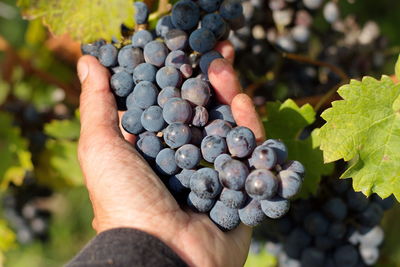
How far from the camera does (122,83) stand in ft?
5.13

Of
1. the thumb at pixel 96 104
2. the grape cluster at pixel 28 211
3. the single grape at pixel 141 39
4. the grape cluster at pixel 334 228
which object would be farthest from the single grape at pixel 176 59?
the grape cluster at pixel 28 211

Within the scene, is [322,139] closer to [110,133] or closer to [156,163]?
[156,163]

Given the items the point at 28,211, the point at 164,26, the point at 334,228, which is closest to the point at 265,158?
the point at 164,26

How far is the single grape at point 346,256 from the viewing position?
191 centimetres

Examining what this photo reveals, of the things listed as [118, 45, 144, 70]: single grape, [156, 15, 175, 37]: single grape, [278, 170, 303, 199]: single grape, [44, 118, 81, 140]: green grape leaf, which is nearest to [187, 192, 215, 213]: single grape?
[278, 170, 303, 199]: single grape

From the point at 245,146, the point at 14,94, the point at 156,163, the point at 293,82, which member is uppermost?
the point at 245,146

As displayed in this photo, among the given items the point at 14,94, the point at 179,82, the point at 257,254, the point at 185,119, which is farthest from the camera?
the point at 14,94

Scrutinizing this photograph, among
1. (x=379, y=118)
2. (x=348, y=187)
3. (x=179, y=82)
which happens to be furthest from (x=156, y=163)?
(x=348, y=187)

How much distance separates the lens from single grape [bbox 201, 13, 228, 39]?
159 cm

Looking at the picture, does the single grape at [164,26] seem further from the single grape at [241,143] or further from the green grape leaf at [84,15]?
the single grape at [241,143]

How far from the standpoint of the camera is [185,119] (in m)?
1.41

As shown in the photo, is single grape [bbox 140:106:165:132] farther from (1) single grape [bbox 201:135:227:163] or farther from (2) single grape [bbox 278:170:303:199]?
(2) single grape [bbox 278:170:303:199]

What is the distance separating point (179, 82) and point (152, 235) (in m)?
0.47

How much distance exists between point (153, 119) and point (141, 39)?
12.3 inches
